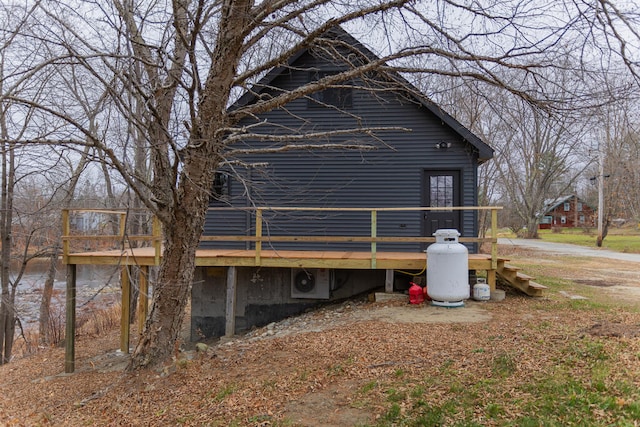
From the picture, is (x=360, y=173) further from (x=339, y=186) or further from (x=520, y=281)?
(x=520, y=281)

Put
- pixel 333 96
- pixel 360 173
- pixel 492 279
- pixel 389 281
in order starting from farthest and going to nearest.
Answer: pixel 333 96 → pixel 360 173 → pixel 389 281 → pixel 492 279

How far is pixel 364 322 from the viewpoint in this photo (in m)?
7.06

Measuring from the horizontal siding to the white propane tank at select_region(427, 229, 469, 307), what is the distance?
7.87 feet

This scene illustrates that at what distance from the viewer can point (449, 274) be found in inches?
304

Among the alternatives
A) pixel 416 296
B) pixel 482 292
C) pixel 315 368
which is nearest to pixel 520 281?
pixel 482 292

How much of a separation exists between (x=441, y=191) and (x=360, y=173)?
194 centimetres

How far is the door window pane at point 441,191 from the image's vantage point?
10273mm

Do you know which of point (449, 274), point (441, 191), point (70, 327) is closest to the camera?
point (449, 274)

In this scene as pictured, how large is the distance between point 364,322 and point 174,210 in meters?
3.49

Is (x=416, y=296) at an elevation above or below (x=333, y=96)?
below

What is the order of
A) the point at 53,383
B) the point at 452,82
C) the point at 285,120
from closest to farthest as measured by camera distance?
1. the point at 452,82
2. the point at 53,383
3. the point at 285,120

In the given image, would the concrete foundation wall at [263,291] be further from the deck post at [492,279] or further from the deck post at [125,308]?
the deck post at [492,279]

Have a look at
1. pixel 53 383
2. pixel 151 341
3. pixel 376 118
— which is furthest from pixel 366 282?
pixel 53 383

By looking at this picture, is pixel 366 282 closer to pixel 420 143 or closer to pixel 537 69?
pixel 420 143
